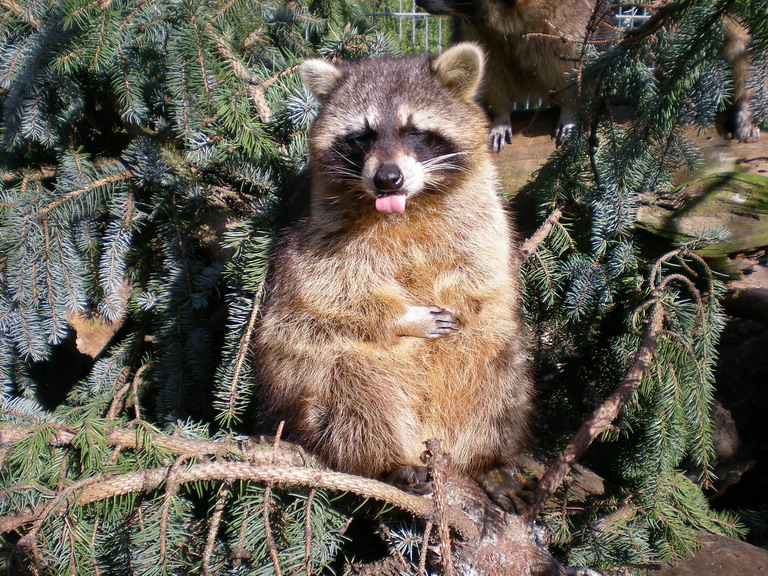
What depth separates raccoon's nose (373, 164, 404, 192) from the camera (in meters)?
2.33

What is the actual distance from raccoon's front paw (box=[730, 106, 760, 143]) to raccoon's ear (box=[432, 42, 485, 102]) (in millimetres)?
2495

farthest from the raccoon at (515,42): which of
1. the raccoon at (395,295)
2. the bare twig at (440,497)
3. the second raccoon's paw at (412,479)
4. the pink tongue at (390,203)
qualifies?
the bare twig at (440,497)

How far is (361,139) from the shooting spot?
8.52 ft

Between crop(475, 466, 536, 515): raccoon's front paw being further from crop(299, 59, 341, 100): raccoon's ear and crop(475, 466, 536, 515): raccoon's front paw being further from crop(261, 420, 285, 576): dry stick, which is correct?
crop(299, 59, 341, 100): raccoon's ear

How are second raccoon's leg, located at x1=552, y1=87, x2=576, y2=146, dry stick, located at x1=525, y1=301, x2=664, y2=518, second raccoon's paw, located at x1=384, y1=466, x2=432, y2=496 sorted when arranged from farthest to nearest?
1. second raccoon's leg, located at x1=552, y1=87, x2=576, y2=146
2. second raccoon's paw, located at x1=384, y1=466, x2=432, y2=496
3. dry stick, located at x1=525, y1=301, x2=664, y2=518

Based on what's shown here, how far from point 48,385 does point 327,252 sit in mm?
2223

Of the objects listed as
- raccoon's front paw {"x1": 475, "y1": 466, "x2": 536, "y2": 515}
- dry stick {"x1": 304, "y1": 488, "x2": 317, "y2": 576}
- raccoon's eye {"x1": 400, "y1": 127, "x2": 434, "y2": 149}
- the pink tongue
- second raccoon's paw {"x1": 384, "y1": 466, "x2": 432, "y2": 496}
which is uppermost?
raccoon's eye {"x1": 400, "y1": 127, "x2": 434, "y2": 149}

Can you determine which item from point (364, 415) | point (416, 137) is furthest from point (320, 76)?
point (364, 415)

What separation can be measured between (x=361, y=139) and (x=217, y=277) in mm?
989

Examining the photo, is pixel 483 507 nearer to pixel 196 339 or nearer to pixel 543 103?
pixel 196 339

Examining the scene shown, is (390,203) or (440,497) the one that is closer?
(440,497)

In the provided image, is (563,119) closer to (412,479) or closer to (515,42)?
(515,42)

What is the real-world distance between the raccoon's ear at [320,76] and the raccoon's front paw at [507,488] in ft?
6.15

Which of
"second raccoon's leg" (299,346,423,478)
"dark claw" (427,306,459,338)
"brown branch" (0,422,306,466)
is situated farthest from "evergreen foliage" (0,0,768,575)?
"dark claw" (427,306,459,338)
